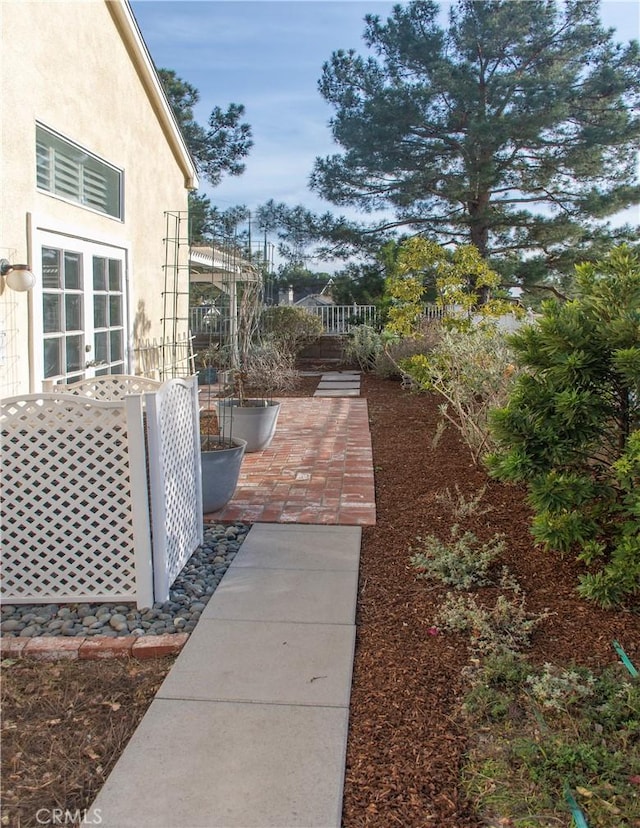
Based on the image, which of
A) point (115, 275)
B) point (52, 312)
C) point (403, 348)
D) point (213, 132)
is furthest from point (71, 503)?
point (213, 132)

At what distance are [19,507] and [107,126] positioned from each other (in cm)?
530

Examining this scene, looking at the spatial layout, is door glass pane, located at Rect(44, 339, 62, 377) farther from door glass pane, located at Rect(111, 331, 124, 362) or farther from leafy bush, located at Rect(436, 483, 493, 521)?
leafy bush, located at Rect(436, 483, 493, 521)

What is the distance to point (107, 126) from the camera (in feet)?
24.9

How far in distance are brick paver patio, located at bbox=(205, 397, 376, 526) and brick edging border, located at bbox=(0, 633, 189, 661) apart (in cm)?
189

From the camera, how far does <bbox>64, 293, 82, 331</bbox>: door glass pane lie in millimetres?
6754

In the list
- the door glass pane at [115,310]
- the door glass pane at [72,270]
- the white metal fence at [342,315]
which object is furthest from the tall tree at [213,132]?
the door glass pane at [72,270]

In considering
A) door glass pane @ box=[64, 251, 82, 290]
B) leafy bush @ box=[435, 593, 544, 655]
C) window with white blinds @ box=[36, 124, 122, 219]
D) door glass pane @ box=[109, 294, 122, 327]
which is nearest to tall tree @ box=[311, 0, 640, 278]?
window with white blinds @ box=[36, 124, 122, 219]

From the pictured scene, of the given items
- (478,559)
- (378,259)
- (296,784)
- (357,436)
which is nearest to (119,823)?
Answer: (296,784)

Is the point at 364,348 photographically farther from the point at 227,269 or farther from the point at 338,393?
the point at 227,269

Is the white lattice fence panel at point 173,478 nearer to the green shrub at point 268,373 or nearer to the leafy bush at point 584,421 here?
the leafy bush at point 584,421

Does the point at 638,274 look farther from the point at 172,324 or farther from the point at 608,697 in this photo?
the point at 172,324

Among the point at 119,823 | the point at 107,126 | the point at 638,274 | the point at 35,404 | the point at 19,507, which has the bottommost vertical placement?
the point at 119,823

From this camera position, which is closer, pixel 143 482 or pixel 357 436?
pixel 143 482

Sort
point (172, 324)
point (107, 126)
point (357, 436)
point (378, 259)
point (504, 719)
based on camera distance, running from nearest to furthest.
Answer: point (504, 719) < point (107, 126) < point (357, 436) < point (172, 324) < point (378, 259)
